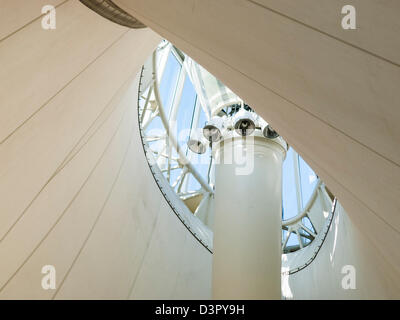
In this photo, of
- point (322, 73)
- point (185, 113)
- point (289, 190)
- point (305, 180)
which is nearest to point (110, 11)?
point (322, 73)

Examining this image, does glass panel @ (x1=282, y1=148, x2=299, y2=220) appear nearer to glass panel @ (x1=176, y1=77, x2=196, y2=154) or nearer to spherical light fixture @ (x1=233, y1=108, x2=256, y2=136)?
glass panel @ (x1=176, y1=77, x2=196, y2=154)

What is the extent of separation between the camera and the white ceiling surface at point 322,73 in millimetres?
1974

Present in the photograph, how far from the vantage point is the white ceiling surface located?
1.97 meters

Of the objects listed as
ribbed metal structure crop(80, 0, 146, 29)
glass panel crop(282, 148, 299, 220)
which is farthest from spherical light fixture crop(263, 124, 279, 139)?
glass panel crop(282, 148, 299, 220)

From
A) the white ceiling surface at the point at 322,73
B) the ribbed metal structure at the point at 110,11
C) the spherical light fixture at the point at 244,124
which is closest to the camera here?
the white ceiling surface at the point at 322,73

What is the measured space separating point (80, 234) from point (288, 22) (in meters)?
4.40

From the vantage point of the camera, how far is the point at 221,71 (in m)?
3.73

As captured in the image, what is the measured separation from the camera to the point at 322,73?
2.36 m

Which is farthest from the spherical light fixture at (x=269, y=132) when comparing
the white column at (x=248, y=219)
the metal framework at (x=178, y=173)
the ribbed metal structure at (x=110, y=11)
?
the ribbed metal structure at (x=110, y=11)

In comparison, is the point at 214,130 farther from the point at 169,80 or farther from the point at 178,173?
the point at 169,80

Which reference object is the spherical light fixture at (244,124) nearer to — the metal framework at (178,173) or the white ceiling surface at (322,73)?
the metal framework at (178,173)

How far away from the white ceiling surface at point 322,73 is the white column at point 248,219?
2.15 metres

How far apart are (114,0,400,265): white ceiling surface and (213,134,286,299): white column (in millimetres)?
2150
